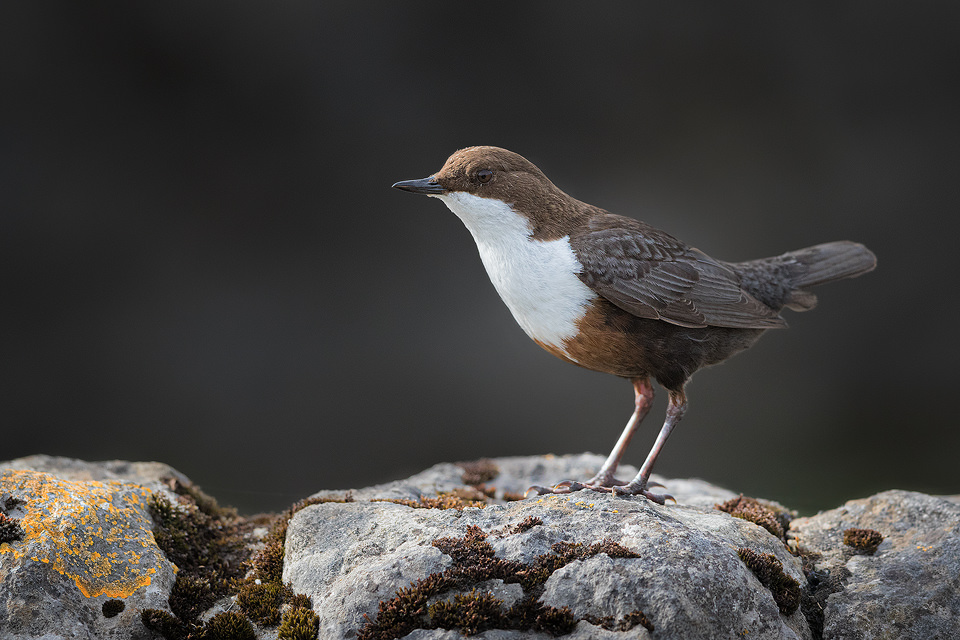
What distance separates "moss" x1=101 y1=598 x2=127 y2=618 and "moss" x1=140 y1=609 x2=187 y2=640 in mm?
85

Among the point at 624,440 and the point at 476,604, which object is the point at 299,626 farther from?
the point at 624,440

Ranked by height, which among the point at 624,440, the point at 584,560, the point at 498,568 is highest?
the point at 624,440

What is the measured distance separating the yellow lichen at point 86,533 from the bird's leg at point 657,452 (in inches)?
89.2

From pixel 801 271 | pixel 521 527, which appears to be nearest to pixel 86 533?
pixel 521 527

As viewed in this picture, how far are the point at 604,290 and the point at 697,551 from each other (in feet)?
4.57

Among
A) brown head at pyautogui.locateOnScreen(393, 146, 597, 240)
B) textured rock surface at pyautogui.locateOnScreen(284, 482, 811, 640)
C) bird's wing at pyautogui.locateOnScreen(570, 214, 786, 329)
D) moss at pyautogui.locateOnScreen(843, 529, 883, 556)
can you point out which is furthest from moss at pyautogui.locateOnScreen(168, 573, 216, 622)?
moss at pyautogui.locateOnScreen(843, 529, 883, 556)

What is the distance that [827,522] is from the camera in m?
4.30

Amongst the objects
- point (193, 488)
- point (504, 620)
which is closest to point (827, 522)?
point (504, 620)

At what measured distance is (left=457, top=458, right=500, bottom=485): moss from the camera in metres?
5.21

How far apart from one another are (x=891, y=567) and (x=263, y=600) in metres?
2.98

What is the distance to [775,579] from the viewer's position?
327cm

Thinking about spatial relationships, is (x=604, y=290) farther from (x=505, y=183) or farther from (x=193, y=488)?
(x=193, y=488)

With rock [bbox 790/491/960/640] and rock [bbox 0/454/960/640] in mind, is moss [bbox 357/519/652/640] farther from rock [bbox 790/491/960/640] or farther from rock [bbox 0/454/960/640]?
rock [bbox 790/491/960/640]

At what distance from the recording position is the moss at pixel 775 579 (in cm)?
322
